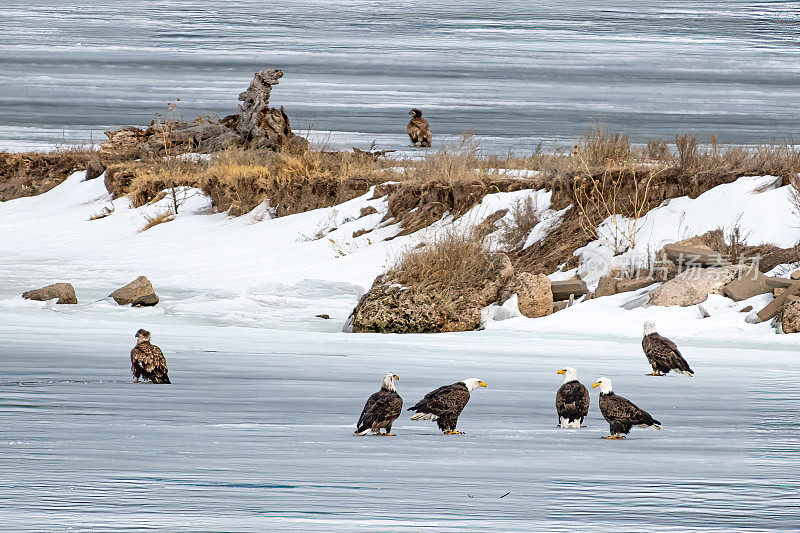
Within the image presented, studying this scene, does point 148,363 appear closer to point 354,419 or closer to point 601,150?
point 354,419

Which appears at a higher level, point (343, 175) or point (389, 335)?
point (343, 175)

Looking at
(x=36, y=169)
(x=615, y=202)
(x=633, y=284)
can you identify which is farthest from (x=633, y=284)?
(x=36, y=169)

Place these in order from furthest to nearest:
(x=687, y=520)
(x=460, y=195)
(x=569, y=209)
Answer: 1. (x=460, y=195)
2. (x=569, y=209)
3. (x=687, y=520)

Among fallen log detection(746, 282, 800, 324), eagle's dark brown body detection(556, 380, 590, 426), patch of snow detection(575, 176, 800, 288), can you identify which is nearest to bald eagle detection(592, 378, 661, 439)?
eagle's dark brown body detection(556, 380, 590, 426)

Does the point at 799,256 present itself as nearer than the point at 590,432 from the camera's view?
No

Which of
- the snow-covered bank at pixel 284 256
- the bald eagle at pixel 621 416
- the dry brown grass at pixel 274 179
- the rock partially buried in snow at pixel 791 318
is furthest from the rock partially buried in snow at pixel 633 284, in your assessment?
the dry brown grass at pixel 274 179

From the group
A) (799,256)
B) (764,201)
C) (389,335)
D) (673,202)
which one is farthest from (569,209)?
(389,335)

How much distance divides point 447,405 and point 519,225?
11.8 m

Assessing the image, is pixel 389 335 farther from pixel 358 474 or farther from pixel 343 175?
pixel 343 175

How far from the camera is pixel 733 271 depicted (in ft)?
49.4

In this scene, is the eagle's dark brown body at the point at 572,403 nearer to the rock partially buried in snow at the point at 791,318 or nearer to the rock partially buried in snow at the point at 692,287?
the rock partially buried in snow at the point at 791,318

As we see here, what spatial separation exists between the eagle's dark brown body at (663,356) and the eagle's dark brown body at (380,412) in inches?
157

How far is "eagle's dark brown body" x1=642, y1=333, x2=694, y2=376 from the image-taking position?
1052 centimetres

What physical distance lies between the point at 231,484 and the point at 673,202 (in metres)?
13.0
